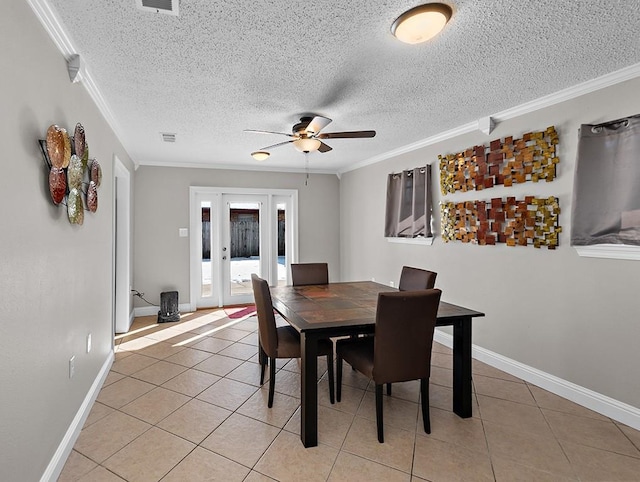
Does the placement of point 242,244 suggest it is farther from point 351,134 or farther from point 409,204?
point 351,134

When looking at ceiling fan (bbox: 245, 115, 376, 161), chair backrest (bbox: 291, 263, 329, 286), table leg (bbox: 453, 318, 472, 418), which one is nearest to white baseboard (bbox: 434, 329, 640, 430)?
table leg (bbox: 453, 318, 472, 418)

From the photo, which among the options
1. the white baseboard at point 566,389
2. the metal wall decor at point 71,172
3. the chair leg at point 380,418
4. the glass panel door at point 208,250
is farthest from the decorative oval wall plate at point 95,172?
the white baseboard at point 566,389

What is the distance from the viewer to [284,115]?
3.17m

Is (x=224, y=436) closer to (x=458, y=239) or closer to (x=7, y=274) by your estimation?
(x=7, y=274)

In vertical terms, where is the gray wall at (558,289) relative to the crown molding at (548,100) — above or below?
below

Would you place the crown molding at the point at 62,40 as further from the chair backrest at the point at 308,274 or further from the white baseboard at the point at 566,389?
the white baseboard at the point at 566,389

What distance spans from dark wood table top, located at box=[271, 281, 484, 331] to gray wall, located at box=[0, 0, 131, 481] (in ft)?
4.21

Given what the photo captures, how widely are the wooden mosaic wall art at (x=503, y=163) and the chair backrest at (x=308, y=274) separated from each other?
1640 millimetres

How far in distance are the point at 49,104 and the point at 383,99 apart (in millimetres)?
2228

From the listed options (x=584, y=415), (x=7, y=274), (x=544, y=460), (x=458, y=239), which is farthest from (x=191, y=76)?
(x=584, y=415)

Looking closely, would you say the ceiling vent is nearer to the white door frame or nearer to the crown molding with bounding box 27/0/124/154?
the crown molding with bounding box 27/0/124/154

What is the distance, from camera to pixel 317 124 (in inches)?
105

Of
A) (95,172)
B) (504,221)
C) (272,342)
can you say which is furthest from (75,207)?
(504,221)

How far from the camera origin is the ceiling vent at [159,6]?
5.31 ft
